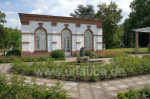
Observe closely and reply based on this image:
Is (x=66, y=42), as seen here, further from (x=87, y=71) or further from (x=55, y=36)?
(x=87, y=71)

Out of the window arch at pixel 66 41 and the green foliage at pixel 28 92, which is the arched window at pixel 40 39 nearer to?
the window arch at pixel 66 41

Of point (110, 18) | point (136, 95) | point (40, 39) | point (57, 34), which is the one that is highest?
point (110, 18)

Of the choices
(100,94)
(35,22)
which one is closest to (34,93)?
(100,94)

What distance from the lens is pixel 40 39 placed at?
51.6ft

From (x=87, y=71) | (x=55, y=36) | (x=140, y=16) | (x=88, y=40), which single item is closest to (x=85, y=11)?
(x=140, y=16)

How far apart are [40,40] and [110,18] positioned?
20.1m

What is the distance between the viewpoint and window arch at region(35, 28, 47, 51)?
1558 centimetres

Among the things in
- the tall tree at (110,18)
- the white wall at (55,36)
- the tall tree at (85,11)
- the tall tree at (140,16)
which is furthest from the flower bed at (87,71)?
the tall tree at (85,11)

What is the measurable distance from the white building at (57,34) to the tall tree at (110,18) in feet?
45.9

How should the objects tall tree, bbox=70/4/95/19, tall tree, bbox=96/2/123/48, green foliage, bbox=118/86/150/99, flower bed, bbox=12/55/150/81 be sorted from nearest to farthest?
green foliage, bbox=118/86/150/99 → flower bed, bbox=12/55/150/81 → tall tree, bbox=96/2/123/48 → tall tree, bbox=70/4/95/19

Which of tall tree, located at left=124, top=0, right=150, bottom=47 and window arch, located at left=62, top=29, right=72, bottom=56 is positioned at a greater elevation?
tall tree, located at left=124, top=0, right=150, bottom=47

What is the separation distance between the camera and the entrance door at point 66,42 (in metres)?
16.9

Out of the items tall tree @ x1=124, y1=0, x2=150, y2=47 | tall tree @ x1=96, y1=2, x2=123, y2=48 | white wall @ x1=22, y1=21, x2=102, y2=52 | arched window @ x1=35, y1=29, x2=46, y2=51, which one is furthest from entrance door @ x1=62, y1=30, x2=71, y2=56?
tall tree @ x1=124, y1=0, x2=150, y2=47

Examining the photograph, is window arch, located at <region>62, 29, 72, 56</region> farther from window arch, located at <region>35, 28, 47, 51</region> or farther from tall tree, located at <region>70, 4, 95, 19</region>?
tall tree, located at <region>70, 4, 95, 19</region>
